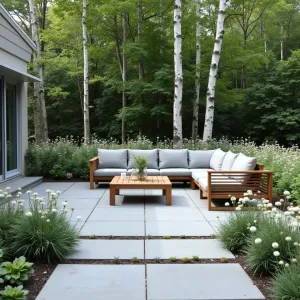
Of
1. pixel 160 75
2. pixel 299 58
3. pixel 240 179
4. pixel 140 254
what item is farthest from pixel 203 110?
pixel 140 254

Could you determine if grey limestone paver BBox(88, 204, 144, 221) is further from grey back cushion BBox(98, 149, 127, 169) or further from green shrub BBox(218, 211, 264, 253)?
grey back cushion BBox(98, 149, 127, 169)

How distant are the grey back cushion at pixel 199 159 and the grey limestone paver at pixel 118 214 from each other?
2.76 meters

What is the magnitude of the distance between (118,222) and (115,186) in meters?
1.33

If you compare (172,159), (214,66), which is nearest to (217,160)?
(172,159)

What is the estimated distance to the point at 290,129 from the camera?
60.1 ft

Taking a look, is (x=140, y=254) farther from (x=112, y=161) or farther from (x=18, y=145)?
(x=18, y=145)

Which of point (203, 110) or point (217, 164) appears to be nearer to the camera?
point (217, 164)

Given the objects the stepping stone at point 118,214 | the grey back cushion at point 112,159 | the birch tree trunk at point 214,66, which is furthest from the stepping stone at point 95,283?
the birch tree trunk at point 214,66

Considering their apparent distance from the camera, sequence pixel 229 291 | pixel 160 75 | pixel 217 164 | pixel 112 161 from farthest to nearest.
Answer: pixel 160 75, pixel 112 161, pixel 217 164, pixel 229 291

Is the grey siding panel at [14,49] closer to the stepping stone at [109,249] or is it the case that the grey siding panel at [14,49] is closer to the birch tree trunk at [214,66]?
the stepping stone at [109,249]

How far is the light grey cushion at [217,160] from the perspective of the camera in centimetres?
793

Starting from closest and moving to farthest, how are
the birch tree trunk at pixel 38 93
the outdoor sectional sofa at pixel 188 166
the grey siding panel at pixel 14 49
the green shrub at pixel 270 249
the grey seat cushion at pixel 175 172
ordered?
1. the green shrub at pixel 270 249
2. the outdoor sectional sofa at pixel 188 166
3. the grey siding panel at pixel 14 49
4. the grey seat cushion at pixel 175 172
5. the birch tree trunk at pixel 38 93

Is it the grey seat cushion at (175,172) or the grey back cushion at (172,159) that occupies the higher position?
the grey back cushion at (172,159)

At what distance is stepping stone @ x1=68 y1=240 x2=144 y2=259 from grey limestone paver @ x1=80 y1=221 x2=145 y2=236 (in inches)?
14.2
